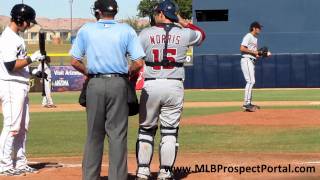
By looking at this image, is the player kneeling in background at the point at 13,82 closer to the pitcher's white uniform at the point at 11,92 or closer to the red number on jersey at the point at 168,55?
the pitcher's white uniform at the point at 11,92

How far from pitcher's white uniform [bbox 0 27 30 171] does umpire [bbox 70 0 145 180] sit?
119 centimetres

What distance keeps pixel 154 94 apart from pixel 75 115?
36.1ft

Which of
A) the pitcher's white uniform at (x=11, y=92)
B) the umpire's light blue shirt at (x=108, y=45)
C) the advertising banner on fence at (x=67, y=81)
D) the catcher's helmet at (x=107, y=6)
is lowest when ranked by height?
the advertising banner on fence at (x=67, y=81)

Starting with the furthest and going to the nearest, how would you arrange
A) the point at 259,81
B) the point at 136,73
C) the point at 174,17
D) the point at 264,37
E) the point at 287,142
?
the point at 264,37 → the point at 259,81 → the point at 287,142 → the point at 174,17 → the point at 136,73

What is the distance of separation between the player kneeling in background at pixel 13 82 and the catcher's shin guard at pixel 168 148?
68.3 inches

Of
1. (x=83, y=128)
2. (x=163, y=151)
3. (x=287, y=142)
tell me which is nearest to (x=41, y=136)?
(x=83, y=128)

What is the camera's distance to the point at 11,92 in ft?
25.9

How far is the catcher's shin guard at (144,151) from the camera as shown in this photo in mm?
7488

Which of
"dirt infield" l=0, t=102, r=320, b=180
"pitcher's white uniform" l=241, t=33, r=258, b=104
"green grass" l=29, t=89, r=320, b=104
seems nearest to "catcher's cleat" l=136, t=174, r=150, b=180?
"dirt infield" l=0, t=102, r=320, b=180

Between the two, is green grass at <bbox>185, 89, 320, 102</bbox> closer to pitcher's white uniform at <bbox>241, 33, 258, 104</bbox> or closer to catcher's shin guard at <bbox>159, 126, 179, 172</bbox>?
pitcher's white uniform at <bbox>241, 33, 258, 104</bbox>

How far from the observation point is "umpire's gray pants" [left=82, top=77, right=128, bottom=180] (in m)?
6.81

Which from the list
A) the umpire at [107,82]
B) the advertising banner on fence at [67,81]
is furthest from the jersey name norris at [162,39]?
the advertising banner on fence at [67,81]

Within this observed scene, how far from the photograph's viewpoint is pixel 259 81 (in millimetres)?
34094

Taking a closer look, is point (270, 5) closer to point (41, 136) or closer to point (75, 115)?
point (75, 115)
